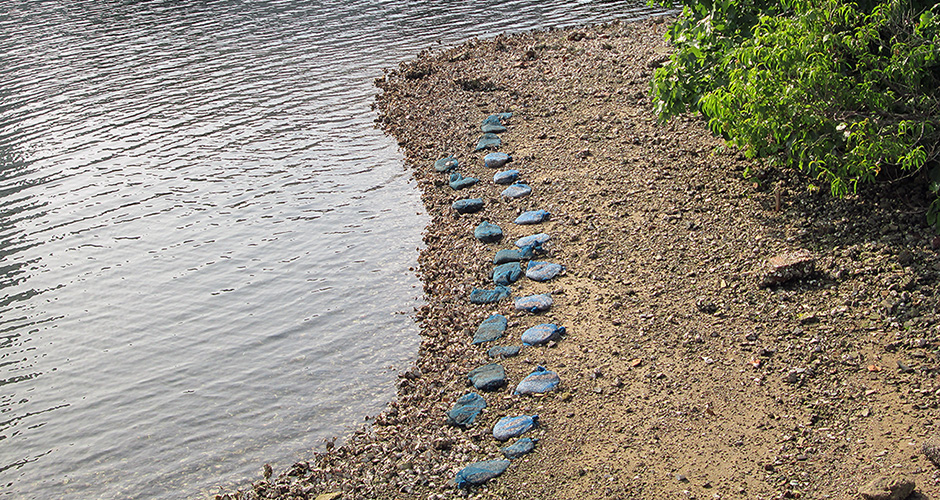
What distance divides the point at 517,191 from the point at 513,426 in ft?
22.5

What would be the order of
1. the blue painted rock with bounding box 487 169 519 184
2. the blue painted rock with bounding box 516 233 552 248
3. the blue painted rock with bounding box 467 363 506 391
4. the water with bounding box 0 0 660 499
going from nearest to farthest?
the blue painted rock with bounding box 467 363 506 391
the water with bounding box 0 0 660 499
the blue painted rock with bounding box 516 233 552 248
the blue painted rock with bounding box 487 169 519 184

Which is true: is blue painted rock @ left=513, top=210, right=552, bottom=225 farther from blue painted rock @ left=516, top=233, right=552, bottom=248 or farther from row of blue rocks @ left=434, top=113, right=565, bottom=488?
blue painted rock @ left=516, top=233, right=552, bottom=248

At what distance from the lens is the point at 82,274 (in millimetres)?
14695

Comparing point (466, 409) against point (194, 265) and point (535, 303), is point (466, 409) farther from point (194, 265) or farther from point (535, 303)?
point (194, 265)

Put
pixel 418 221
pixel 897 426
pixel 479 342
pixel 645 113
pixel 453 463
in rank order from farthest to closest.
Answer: pixel 645 113
pixel 418 221
pixel 479 342
pixel 453 463
pixel 897 426

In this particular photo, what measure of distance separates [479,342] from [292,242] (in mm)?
5764

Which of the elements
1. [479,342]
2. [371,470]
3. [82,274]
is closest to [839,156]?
[479,342]

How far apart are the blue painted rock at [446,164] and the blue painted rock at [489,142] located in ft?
2.06

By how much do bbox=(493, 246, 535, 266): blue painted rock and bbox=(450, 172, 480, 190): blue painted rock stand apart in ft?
12.0

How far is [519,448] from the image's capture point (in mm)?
8484

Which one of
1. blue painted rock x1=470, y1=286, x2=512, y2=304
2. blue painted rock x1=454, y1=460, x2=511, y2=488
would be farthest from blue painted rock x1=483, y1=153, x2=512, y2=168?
blue painted rock x1=454, y1=460, x2=511, y2=488

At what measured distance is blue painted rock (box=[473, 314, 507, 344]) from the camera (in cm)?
1086

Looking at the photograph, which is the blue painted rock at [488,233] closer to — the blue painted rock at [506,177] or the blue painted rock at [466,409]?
the blue painted rock at [506,177]

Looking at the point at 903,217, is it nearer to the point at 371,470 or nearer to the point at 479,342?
the point at 479,342
